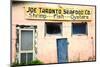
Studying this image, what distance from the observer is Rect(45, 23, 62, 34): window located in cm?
169

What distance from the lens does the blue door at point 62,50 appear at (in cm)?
171

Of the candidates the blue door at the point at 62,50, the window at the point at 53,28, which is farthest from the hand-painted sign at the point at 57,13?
the blue door at the point at 62,50

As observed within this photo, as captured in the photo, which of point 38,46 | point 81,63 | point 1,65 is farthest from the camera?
point 81,63

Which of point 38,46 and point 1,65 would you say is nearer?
point 1,65

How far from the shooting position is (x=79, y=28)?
5.81ft

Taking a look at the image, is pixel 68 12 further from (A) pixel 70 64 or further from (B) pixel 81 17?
(A) pixel 70 64

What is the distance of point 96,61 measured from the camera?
1.81 metres

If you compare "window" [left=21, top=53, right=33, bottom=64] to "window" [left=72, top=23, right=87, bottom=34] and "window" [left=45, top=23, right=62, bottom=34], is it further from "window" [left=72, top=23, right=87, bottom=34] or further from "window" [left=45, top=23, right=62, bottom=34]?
"window" [left=72, top=23, right=87, bottom=34]

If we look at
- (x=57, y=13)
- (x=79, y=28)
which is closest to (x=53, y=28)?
(x=57, y=13)

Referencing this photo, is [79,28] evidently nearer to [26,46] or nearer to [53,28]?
[53,28]

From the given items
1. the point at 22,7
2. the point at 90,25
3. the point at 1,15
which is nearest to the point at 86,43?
the point at 90,25

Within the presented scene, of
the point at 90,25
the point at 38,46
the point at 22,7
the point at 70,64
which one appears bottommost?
the point at 70,64

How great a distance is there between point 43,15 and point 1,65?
1.64 ft

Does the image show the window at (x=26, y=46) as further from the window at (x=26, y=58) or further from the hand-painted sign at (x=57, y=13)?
the hand-painted sign at (x=57, y=13)
